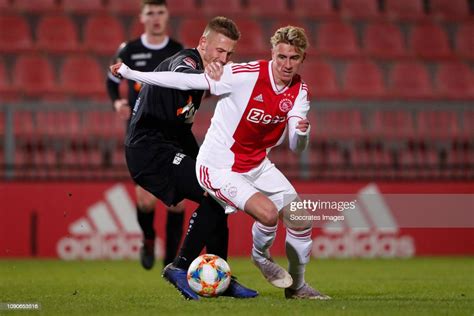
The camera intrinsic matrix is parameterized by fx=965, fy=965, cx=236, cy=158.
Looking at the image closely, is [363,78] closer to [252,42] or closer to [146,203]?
[252,42]

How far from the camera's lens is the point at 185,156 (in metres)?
6.96

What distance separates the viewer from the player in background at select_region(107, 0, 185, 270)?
892cm

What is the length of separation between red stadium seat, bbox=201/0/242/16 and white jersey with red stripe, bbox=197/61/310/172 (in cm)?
895

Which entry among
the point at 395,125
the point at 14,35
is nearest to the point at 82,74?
the point at 14,35

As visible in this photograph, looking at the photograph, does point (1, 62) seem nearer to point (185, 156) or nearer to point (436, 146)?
point (436, 146)

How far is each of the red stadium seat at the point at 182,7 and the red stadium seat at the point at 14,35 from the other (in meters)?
2.34

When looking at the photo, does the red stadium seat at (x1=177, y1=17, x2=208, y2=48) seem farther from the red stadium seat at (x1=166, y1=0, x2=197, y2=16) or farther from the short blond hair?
the short blond hair

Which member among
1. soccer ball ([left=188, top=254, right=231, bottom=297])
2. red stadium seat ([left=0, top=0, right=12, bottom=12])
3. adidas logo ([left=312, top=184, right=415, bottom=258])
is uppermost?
red stadium seat ([left=0, top=0, right=12, bottom=12])

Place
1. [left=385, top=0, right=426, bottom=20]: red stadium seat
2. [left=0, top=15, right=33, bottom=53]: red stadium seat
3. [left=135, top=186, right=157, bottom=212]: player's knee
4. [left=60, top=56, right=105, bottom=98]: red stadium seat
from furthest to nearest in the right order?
[left=385, top=0, right=426, bottom=20]: red stadium seat → [left=0, top=15, right=33, bottom=53]: red stadium seat → [left=60, top=56, right=105, bottom=98]: red stadium seat → [left=135, top=186, right=157, bottom=212]: player's knee

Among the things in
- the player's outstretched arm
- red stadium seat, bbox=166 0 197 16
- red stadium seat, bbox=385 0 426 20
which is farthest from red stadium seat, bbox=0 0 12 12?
the player's outstretched arm

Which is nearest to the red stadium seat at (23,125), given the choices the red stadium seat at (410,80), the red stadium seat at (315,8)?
the red stadium seat at (315,8)

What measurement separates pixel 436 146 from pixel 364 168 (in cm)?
138

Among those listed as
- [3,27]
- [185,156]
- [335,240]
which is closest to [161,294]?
[185,156]

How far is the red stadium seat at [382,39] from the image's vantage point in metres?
15.5
